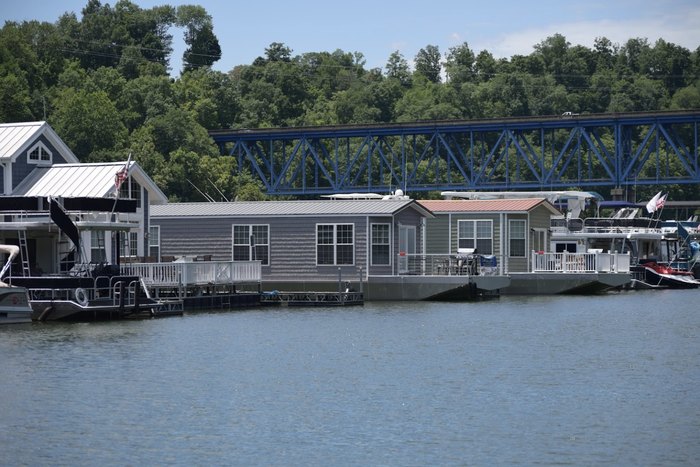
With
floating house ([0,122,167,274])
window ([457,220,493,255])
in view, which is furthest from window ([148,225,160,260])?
window ([457,220,493,255])

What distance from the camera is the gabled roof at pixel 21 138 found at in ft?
158

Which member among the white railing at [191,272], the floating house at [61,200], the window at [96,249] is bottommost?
the white railing at [191,272]

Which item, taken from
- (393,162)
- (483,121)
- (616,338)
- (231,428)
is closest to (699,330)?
(616,338)

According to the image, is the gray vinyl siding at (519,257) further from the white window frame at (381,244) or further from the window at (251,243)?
the window at (251,243)

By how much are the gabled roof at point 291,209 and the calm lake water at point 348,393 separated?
10.6 meters

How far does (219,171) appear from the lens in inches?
3757

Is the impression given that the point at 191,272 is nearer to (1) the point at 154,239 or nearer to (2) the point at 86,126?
(1) the point at 154,239

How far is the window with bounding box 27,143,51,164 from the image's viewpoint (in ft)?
162

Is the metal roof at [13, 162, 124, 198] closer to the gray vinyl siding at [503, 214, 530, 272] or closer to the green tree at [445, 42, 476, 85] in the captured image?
the gray vinyl siding at [503, 214, 530, 272]

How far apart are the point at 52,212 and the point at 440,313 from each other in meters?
13.7

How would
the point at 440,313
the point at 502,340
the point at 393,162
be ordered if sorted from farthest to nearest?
the point at 393,162 → the point at 440,313 → the point at 502,340

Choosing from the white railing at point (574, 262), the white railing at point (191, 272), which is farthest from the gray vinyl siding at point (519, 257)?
the white railing at point (191, 272)

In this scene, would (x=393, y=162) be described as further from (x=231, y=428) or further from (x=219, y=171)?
(x=231, y=428)

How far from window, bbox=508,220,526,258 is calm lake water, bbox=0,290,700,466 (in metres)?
16.3
